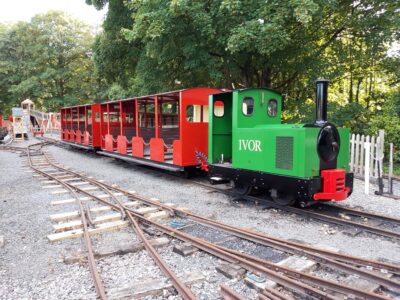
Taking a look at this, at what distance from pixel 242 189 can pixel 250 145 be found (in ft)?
3.76

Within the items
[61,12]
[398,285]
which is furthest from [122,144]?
[61,12]

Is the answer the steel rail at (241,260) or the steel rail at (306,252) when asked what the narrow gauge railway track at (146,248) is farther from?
the steel rail at (306,252)

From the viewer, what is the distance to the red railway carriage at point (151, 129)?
884 centimetres

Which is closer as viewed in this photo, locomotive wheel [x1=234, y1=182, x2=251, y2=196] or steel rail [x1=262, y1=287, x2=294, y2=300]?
steel rail [x1=262, y1=287, x2=294, y2=300]

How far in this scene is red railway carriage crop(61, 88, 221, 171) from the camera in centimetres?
884

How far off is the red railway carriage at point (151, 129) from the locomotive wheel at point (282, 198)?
9.87 ft

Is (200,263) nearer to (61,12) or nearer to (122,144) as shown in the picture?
(122,144)

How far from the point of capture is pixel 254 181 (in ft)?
21.2

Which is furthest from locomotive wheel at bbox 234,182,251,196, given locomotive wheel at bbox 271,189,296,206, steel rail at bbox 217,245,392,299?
steel rail at bbox 217,245,392,299

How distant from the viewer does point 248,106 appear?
6.98 metres

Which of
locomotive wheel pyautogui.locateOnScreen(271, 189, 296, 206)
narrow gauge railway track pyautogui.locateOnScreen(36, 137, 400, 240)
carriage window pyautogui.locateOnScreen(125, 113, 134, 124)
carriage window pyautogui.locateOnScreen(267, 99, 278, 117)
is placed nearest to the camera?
narrow gauge railway track pyautogui.locateOnScreen(36, 137, 400, 240)

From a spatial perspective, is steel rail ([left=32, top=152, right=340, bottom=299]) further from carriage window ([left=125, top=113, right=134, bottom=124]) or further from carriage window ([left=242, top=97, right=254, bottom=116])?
carriage window ([left=125, top=113, right=134, bottom=124])

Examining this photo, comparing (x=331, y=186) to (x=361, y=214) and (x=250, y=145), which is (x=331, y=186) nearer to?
(x=361, y=214)

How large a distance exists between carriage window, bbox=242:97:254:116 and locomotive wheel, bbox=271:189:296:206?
1.72m
